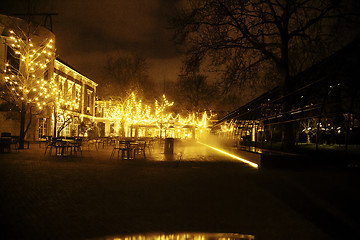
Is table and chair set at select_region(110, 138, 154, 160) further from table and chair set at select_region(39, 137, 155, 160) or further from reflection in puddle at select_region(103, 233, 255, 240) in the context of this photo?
reflection in puddle at select_region(103, 233, 255, 240)

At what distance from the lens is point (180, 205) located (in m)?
5.02

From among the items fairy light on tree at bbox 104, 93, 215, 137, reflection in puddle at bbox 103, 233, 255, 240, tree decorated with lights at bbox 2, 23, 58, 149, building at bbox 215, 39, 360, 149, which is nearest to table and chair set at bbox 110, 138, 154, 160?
building at bbox 215, 39, 360, 149

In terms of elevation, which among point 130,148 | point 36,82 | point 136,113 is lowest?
point 130,148

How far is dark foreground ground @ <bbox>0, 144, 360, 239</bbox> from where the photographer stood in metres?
3.85

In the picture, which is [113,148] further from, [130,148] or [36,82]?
[36,82]

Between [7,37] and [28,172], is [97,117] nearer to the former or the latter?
[7,37]

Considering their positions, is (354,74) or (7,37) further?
(7,37)

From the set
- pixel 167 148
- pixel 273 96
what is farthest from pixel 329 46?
pixel 167 148

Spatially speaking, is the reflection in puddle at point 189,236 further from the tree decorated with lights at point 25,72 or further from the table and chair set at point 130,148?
the tree decorated with lights at point 25,72

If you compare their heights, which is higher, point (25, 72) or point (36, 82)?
point (25, 72)

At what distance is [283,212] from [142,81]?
28.1 metres

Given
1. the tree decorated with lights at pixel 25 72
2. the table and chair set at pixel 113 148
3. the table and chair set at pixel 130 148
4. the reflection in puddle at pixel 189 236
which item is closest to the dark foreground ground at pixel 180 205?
the reflection in puddle at pixel 189 236

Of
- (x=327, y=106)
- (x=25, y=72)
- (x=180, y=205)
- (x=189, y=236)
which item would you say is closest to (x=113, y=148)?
(x=25, y=72)

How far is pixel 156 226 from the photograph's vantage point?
13.1 feet
